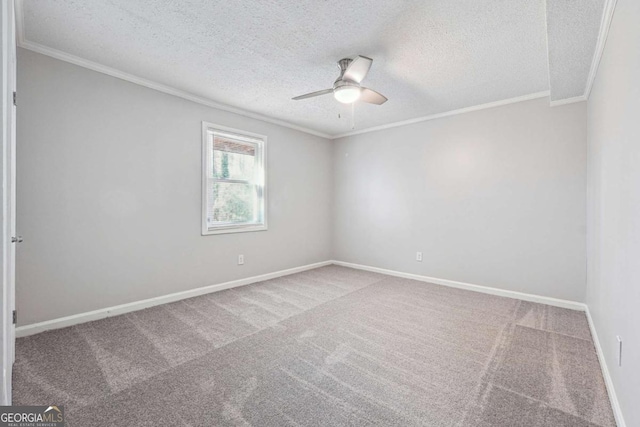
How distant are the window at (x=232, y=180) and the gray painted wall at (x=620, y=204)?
3.73 meters

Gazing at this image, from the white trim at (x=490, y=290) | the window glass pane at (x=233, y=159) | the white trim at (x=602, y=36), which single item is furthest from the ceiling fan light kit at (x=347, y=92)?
the white trim at (x=490, y=290)

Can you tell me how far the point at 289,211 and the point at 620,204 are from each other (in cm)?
387

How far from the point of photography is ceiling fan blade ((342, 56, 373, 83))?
2.30 meters

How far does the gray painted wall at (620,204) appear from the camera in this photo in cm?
134

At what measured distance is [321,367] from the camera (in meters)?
2.07

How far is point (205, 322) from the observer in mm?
2818

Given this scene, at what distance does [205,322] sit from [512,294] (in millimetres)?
3636

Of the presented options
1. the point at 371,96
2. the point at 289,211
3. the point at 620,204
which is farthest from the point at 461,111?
the point at 289,211

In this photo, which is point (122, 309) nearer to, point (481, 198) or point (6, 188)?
point (6, 188)

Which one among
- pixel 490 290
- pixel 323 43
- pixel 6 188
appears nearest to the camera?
pixel 6 188

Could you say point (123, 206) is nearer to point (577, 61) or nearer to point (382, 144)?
point (382, 144)

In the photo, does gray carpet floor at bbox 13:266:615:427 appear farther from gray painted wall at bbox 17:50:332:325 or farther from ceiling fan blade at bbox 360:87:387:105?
ceiling fan blade at bbox 360:87:387:105

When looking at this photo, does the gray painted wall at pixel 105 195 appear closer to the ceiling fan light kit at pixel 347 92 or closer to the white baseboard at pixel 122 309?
the white baseboard at pixel 122 309

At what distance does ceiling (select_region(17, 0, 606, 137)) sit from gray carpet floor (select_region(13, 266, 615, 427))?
2394 mm
